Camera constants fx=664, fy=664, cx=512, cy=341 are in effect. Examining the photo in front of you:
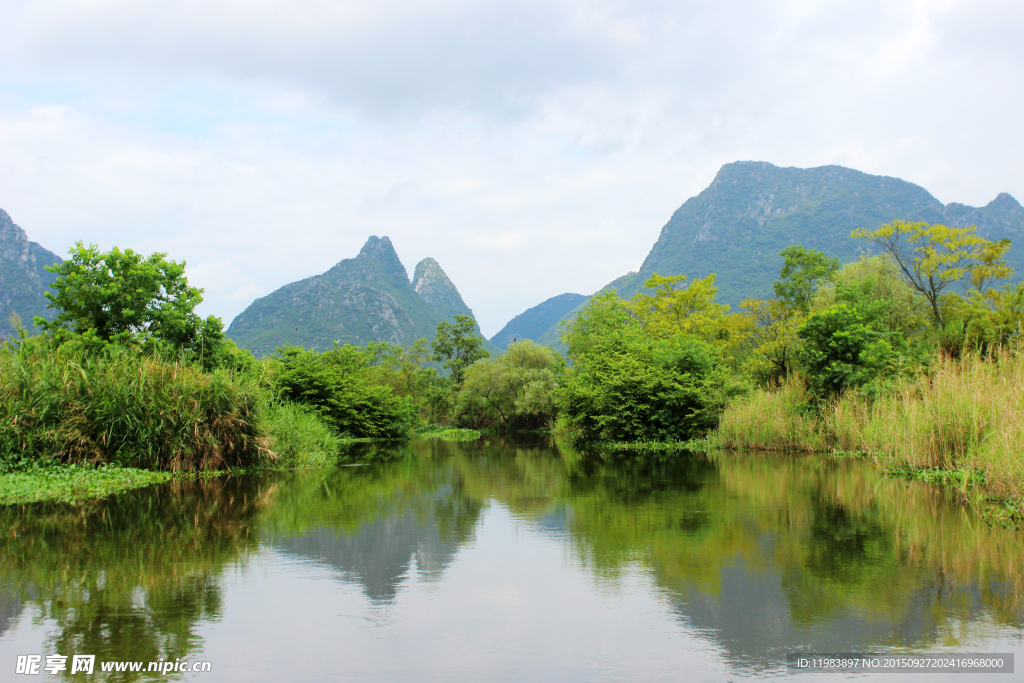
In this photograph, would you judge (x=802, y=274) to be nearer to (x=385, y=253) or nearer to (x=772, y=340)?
(x=772, y=340)

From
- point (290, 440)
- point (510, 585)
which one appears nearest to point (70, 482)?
point (290, 440)

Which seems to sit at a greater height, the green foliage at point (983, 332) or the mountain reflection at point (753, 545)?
the green foliage at point (983, 332)

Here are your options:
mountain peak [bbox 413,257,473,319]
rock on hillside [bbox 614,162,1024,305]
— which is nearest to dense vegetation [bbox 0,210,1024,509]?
rock on hillside [bbox 614,162,1024,305]

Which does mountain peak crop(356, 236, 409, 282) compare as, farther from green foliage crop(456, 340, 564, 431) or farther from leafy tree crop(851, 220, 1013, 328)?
leafy tree crop(851, 220, 1013, 328)

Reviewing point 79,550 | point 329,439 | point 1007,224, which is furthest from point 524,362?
point 1007,224

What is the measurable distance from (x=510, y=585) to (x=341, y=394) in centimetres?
3523

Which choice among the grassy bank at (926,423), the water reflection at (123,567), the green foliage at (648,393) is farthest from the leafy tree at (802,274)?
the water reflection at (123,567)

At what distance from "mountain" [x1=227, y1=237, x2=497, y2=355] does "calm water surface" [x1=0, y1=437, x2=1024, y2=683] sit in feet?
321

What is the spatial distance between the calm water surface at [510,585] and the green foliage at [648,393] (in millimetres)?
16187

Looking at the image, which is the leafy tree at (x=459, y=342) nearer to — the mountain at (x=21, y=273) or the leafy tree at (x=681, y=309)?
the leafy tree at (x=681, y=309)

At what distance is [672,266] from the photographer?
13788cm

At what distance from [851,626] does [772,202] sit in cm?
16610

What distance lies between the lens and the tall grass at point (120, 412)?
49.6 feet

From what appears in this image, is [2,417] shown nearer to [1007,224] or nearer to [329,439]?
[329,439]
